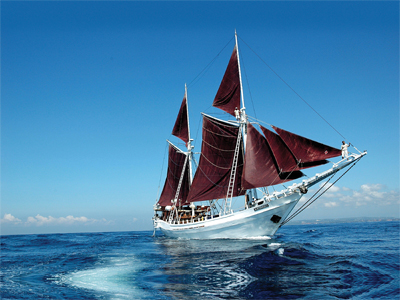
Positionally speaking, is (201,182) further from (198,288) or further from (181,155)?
(198,288)

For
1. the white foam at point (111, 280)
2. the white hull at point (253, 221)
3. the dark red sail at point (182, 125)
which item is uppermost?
the dark red sail at point (182, 125)

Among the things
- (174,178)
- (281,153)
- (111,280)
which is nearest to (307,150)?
(281,153)

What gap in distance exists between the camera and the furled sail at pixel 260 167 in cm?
3306

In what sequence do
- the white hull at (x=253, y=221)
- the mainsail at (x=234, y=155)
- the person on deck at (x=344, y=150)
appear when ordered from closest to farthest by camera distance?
the person on deck at (x=344, y=150) → the mainsail at (x=234, y=155) → the white hull at (x=253, y=221)

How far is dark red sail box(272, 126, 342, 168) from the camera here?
96.4 feet

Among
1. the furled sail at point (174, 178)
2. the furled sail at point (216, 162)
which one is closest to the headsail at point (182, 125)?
the furled sail at point (174, 178)

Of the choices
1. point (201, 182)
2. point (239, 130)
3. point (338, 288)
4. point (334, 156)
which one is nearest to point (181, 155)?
point (201, 182)

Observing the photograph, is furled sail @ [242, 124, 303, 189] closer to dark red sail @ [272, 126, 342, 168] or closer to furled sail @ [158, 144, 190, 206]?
dark red sail @ [272, 126, 342, 168]

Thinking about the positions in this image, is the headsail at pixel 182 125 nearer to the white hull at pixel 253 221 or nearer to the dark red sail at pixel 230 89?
the dark red sail at pixel 230 89

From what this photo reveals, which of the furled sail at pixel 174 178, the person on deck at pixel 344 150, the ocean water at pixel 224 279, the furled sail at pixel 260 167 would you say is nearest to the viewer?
Answer: the ocean water at pixel 224 279

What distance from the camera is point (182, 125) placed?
59719 mm

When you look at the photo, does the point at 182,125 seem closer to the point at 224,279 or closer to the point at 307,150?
the point at 307,150

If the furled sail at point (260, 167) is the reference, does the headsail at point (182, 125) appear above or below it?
above

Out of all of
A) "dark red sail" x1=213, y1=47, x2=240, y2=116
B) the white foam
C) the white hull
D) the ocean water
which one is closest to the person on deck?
the white hull
